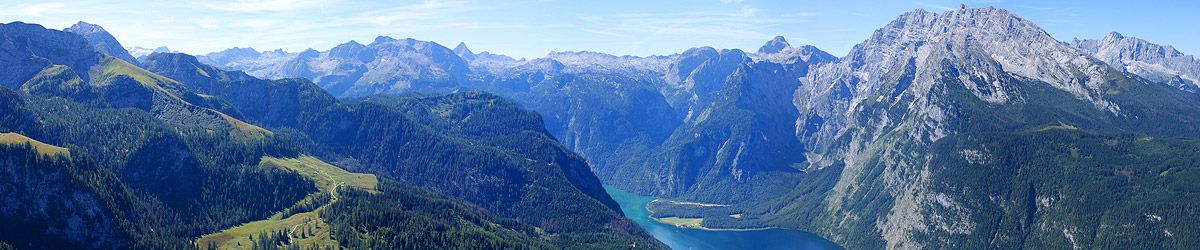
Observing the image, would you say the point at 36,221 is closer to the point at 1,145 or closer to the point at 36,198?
the point at 36,198

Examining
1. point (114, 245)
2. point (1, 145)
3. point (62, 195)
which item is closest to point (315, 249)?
point (114, 245)

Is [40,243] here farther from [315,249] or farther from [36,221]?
[315,249]

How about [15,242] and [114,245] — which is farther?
[114,245]

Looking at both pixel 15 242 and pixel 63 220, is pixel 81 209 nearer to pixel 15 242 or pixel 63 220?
pixel 63 220

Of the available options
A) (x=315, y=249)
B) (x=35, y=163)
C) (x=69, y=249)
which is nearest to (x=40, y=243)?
(x=69, y=249)

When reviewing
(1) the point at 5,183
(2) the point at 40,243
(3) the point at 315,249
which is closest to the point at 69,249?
(2) the point at 40,243

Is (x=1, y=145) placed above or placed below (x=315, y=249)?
above

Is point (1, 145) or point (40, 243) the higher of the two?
point (1, 145)

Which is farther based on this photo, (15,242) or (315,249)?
(315,249)
